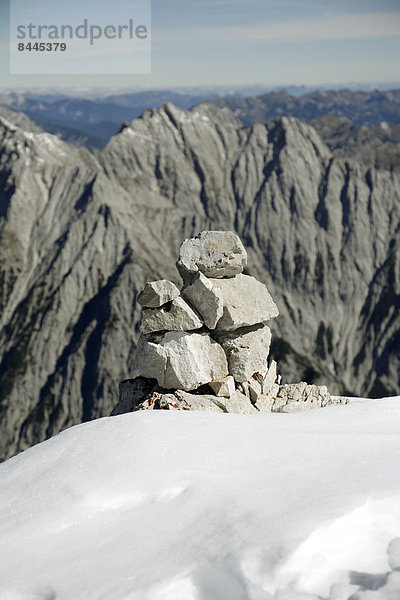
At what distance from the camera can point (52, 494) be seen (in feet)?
50.0

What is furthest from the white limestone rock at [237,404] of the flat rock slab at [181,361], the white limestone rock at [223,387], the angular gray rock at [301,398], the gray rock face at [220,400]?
the flat rock slab at [181,361]

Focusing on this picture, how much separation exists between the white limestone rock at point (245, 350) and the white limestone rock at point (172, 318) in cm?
214

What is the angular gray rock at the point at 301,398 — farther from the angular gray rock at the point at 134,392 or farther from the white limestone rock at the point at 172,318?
the angular gray rock at the point at 134,392

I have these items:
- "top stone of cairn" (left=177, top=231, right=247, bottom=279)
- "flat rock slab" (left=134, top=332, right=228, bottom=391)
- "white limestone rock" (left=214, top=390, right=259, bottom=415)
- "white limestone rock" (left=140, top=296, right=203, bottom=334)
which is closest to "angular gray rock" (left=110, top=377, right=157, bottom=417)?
"flat rock slab" (left=134, top=332, right=228, bottom=391)

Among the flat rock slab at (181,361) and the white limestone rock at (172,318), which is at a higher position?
the white limestone rock at (172,318)

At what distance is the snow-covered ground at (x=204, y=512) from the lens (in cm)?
1123

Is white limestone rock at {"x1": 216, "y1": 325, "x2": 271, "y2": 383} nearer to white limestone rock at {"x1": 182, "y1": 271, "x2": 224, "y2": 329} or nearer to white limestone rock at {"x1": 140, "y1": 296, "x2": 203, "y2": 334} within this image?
white limestone rock at {"x1": 182, "y1": 271, "x2": 224, "y2": 329}

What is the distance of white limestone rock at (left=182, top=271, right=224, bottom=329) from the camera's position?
26.0m

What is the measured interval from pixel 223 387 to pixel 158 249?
437 feet

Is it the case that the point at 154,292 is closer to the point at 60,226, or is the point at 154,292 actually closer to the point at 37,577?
the point at 37,577

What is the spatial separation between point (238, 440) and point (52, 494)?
20.2 ft

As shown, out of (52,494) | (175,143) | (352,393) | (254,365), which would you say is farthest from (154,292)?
(175,143)

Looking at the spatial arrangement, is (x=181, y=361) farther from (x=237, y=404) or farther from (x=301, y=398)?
(x=301, y=398)

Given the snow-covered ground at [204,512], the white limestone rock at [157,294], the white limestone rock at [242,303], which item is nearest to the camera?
the snow-covered ground at [204,512]
